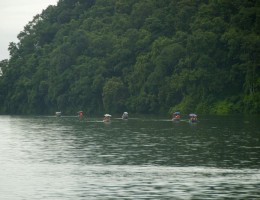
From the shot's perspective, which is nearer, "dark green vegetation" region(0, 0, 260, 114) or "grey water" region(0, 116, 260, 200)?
"grey water" region(0, 116, 260, 200)

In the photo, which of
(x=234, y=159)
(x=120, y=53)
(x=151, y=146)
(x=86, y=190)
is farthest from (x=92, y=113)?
(x=86, y=190)

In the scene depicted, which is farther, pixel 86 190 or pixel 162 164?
pixel 162 164

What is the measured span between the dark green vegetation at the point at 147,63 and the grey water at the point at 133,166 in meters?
49.5

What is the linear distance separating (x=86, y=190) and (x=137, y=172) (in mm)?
8034

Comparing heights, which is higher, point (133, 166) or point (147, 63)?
point (147, 63)

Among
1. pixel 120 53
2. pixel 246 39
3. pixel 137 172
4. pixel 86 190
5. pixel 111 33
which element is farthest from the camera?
pixel 111 33

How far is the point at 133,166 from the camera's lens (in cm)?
5241

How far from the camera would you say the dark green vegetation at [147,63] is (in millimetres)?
135625

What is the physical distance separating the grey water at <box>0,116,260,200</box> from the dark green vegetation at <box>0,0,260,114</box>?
49458mm

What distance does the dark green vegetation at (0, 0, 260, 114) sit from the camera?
13562cm

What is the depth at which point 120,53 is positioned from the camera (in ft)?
538

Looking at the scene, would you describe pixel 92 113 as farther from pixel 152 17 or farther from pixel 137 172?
pixel 137 172

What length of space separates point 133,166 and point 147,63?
323ft

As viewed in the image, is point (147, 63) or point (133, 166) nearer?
point (133, 166)
